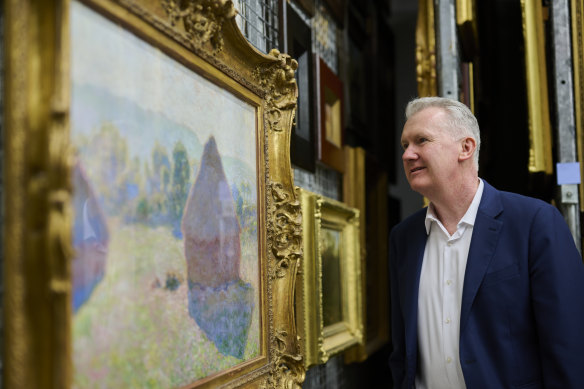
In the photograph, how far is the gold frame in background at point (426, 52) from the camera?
2.89m

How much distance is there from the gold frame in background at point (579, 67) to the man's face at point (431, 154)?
96 centimetres

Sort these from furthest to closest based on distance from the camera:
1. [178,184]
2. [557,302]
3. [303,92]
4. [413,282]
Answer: [303,92], [413,282], [557,302], [178,184]

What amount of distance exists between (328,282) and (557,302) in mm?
1067

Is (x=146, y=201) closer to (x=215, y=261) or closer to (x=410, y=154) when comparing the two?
(x=215, y=261)

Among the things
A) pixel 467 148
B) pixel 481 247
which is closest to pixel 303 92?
pixel 467 148

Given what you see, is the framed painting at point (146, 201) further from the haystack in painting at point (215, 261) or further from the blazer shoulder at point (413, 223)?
the blazer shoulder at point (413, 223)

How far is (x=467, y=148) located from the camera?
2.24m

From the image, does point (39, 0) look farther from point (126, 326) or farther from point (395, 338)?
point (395, 338)

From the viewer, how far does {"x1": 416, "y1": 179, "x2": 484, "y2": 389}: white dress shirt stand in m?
2.10

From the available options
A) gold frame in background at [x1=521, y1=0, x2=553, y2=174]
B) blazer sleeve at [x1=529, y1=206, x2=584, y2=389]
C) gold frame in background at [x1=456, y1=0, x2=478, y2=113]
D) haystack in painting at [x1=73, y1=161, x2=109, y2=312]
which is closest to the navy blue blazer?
blazer sleeve at [x1=529, y1=206, x2=584, y2=389]

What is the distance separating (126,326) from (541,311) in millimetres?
1346

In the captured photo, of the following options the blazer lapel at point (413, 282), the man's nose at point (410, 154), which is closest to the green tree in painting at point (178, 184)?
the man's nose at point (410, 154)

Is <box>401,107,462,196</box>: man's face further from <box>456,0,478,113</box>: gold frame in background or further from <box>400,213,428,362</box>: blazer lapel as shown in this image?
<box>456,0,478,113</box>: gold frame in background

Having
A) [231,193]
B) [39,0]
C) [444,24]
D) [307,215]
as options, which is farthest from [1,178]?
[444,24]
